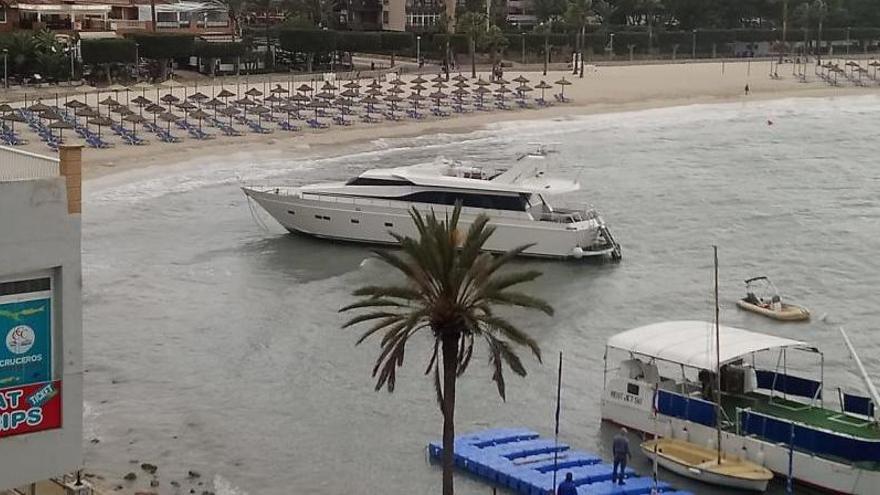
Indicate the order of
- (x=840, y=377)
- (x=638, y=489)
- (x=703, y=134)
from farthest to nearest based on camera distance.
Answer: (x=703, y=134) < (x=840, y=377) < (x=638, y=489)

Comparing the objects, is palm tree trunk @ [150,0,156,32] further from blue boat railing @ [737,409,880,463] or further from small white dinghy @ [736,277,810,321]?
→ blue boat railing @ [737,409,880,463]

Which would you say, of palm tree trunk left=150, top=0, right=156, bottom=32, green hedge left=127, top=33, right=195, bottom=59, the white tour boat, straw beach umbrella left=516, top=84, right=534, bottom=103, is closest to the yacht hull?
the white tour boat

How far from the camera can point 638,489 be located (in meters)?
29.6

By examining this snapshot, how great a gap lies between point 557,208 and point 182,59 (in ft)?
197

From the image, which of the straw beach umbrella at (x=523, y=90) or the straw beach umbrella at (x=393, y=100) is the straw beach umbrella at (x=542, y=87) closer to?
the straw beach umbrella at (x=523, y=90)

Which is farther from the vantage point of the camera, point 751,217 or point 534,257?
point 751,217

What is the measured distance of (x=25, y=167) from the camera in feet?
77.9

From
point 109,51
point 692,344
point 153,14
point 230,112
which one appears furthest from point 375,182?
point 153,14

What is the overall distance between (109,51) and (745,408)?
7464 centimetres

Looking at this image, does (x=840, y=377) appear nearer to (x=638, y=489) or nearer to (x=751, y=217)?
(x=638, y=489)

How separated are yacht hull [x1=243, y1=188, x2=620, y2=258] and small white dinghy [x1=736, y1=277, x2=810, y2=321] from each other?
6.57 metres

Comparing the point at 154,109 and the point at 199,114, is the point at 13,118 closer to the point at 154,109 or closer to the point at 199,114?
the point at 154,109

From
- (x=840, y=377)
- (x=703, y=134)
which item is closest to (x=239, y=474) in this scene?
(x=840, y=377)

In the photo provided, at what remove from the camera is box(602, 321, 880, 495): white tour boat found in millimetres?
30109
